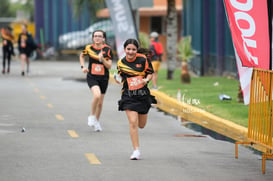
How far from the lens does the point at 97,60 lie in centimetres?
1391

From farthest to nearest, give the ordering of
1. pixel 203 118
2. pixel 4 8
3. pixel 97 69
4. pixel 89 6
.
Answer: pixel 4 8 → pixel 89 6 → pixel 203 118 → pixel 97 69

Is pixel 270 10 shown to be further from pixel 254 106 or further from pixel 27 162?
pixel 27 162

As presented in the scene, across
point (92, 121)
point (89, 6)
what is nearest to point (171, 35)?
point (92, 121)

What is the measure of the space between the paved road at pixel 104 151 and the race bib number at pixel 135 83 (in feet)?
2.98

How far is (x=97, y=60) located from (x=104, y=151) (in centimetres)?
299

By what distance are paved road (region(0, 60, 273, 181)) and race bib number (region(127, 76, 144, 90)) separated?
0.91m

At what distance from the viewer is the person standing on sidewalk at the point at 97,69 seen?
13734 millimetres

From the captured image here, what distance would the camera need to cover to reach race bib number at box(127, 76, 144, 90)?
10.8 meters

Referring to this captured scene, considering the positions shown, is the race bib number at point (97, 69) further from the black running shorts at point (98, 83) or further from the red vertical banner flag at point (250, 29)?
the red vertical banner flag at point (250, 29)

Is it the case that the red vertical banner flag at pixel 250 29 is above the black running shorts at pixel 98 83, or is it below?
above

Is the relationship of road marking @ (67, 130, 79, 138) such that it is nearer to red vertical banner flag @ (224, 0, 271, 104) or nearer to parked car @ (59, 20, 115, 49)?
red vertical banner flag @ (224, 0, 271, 104)

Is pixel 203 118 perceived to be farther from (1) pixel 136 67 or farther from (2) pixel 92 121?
(1) pixel 136 67

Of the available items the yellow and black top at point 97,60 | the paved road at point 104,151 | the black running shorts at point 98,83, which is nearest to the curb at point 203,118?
the paved road at point 104,151

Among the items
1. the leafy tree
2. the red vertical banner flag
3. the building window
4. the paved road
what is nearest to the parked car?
the building window
